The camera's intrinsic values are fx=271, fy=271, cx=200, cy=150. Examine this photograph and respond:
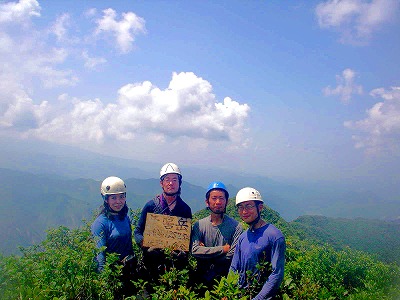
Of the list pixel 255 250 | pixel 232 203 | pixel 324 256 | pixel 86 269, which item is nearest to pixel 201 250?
pixel 255 250

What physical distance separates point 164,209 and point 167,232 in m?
0.63

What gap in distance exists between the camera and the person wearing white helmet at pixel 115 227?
19.8 ft

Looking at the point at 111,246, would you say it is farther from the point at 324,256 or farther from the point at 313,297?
the point at 324,256

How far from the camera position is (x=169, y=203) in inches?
270

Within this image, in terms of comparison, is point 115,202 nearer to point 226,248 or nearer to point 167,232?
point 167,232

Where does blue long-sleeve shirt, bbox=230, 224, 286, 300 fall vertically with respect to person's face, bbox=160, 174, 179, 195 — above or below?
below

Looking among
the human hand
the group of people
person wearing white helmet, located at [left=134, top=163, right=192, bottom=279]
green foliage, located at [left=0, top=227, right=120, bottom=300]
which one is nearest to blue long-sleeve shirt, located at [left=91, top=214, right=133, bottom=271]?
the group of people

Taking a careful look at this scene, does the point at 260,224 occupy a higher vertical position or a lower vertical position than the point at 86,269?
higher

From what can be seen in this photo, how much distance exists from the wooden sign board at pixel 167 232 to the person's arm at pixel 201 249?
0.81 ft

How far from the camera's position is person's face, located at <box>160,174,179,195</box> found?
6.74 metres

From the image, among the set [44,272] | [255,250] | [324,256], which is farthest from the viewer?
[324,256]

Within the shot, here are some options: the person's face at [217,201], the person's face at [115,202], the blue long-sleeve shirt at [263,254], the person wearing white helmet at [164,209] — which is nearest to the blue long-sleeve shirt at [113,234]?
the person's face at [115,202]

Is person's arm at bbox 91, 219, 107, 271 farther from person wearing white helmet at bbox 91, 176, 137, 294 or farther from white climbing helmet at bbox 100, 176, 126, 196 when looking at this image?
white climbing helmet at bbox 100, 176, 126, 196

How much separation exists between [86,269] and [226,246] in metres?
2.79
